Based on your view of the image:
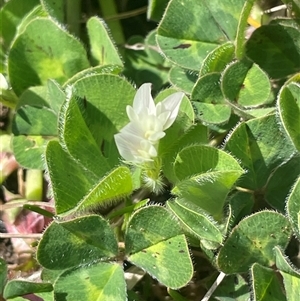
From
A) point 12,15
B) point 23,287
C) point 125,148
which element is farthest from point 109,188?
point 12,15

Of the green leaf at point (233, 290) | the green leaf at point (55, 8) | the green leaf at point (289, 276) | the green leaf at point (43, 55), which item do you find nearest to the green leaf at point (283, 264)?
the green leaf at point (289, 276)

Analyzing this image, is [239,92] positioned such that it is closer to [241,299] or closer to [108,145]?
[108,145]

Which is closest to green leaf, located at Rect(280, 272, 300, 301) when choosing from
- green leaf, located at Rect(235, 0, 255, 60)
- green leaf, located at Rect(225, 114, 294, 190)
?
green leaf, located at Rect(225, 114, 294, 190)

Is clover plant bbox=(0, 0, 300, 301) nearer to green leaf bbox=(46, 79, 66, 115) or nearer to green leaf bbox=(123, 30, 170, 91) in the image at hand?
green leaf bbox=(46, 79, 66, 115)

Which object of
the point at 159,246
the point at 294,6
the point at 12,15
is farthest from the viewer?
the point at 12,15

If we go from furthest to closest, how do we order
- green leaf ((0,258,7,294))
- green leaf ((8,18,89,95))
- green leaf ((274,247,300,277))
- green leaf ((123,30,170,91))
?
green leaf ((123,30,170,91)) → green leaf ((8,18,89,95)) → green leaf ((0,258,7,294)) → green leaf ((274,247,300,277))

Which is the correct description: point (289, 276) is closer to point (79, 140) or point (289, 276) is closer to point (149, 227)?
point (149, 227)

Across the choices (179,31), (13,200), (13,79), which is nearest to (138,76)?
(179,31)
